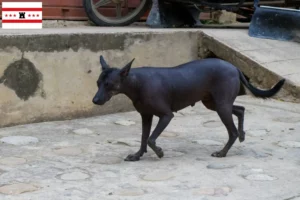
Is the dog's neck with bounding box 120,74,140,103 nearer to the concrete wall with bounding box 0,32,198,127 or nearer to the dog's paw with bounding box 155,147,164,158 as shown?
the dog's paw with bounding box 155,147,164,158

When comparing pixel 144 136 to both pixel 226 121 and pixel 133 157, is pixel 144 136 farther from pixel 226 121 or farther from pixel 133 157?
pixel 226 121

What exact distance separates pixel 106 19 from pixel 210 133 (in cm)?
273

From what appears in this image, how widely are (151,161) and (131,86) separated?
22.9 inches

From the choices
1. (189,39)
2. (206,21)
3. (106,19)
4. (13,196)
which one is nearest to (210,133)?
(189,39)

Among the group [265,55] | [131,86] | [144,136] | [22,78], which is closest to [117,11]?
[265,55]

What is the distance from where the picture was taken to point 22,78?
→ 550 cm

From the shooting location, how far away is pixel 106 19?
7418mm

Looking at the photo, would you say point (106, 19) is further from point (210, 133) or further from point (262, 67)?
Result: point (210, 133)

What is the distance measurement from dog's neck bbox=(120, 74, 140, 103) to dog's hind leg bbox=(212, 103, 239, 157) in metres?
0.64

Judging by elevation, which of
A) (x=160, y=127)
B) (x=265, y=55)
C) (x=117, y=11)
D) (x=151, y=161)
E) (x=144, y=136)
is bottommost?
(x=151, y=161)

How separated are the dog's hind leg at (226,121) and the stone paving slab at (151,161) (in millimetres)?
67

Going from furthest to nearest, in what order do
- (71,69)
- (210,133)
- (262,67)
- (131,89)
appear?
1. (262,67)
2. (71,69)
3. (210,133)
4. (131,89)

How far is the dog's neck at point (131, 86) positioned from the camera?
13.5 ft

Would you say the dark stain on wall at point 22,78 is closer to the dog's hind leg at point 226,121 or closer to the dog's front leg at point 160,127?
the dog's front leg at point 160,127
